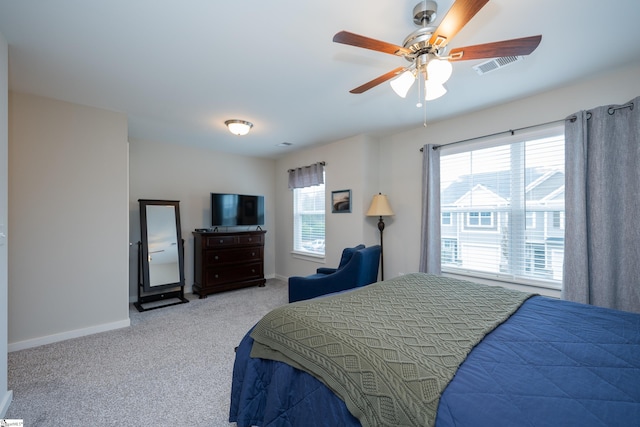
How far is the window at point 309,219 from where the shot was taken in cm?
476

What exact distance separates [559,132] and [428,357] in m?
2.74

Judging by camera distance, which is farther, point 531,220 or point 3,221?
point 531,220

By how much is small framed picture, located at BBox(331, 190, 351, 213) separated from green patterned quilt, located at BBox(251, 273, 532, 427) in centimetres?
231

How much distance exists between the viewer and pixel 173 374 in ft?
7.14

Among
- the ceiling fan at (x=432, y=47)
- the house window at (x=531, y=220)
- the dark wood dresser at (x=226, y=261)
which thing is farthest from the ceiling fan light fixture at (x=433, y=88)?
the dark wood dresser at (x=226, y=261)

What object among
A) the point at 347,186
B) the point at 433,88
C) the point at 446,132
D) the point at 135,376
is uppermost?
the point at 446,132

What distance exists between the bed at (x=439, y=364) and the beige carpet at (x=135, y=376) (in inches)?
23.6

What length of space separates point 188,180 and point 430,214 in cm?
378

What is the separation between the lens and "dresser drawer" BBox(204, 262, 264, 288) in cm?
427

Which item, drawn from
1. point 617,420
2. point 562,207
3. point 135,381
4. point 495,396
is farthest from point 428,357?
point 562,207

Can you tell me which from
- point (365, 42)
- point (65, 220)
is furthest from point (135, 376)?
point (365, 42)

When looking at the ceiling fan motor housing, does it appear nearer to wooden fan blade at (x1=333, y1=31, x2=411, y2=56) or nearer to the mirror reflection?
wooden fan blade at (x1=333, y1=31, x2=411, y2=56)

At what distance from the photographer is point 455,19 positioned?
1.25m

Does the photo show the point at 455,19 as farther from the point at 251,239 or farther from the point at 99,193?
the point at 251,239
